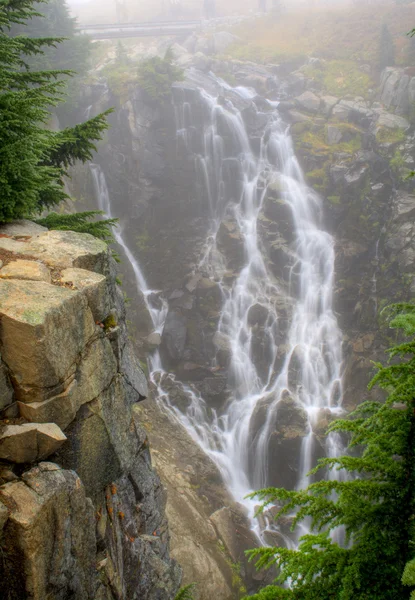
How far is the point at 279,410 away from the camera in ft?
61.4

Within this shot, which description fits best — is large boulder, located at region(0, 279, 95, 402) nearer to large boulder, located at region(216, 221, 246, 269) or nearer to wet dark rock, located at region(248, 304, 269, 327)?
wet dark rock, located at region(248, 304, 269, 327)

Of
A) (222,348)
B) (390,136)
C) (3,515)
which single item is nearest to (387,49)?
(390,136)

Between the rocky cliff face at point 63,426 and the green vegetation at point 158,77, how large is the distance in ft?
72.2

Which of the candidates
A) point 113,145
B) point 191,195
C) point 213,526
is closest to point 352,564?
point 213,526

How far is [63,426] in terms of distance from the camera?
572 centimetres

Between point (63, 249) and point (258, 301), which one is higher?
point (63, 249)

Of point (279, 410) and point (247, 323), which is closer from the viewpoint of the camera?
point (279, 410)

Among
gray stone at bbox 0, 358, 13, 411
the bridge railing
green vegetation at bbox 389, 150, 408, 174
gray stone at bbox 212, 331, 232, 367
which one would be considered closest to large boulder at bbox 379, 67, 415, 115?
green vegetation at bbox 389, 150, 408, 174

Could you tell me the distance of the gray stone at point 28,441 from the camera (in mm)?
4949

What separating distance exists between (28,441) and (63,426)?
0.70 metres

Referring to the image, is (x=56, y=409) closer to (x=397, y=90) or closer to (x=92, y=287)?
(x=92, y=287)

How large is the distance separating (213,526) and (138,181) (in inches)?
798

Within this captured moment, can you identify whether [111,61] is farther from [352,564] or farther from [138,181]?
[352,564]

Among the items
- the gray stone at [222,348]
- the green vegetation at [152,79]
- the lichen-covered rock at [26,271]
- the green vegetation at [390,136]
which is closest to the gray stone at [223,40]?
the green vegetation at [152,79]
